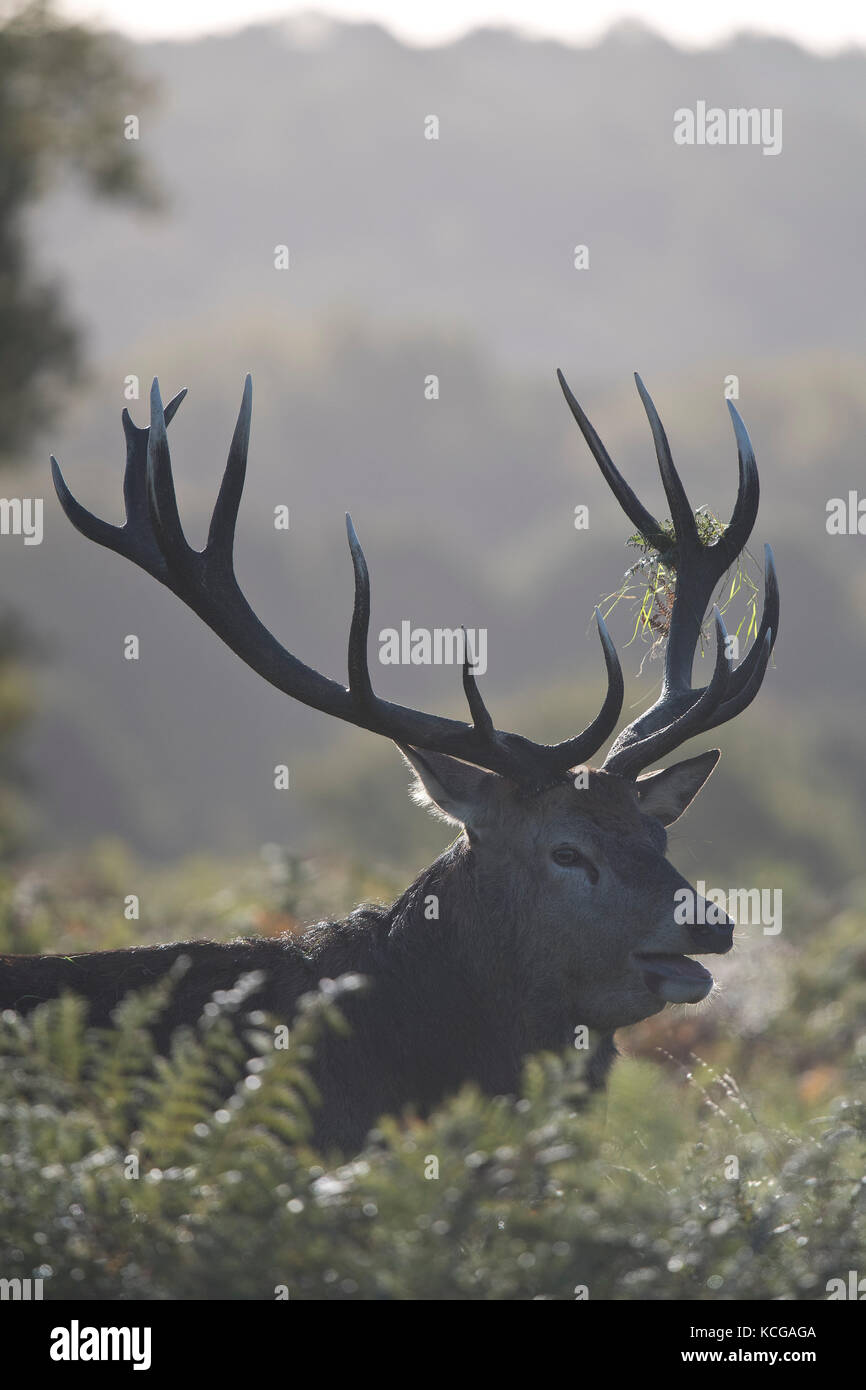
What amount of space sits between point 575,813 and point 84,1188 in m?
2.53

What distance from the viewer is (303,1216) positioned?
388cm

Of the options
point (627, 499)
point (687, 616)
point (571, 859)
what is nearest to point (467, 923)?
point (571, 859)

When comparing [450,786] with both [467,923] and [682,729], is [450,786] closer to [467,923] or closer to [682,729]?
[467,923]

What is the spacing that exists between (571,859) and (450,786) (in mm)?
559

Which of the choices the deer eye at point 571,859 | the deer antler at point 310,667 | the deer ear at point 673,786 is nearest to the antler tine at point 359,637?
the deer antler at point 310,667

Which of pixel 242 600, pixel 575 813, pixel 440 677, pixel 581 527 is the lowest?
pixel 575 813

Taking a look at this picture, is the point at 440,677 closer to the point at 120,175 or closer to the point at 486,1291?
the point at 120,175

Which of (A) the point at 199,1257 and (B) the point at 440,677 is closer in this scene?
(A) the point at 199,1257

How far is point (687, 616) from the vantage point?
22.6ft

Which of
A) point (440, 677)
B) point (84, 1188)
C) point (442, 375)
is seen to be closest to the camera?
point (84, 1188)

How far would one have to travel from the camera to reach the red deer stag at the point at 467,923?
5.56 meters

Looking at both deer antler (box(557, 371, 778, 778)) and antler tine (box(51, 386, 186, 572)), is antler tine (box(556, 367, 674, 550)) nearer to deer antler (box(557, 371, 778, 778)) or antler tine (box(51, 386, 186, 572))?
deer antler (box(557, 371, 778, 778))

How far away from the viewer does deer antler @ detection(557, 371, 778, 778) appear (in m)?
6.18

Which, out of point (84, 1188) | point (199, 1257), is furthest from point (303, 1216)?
point (84, 1188)
